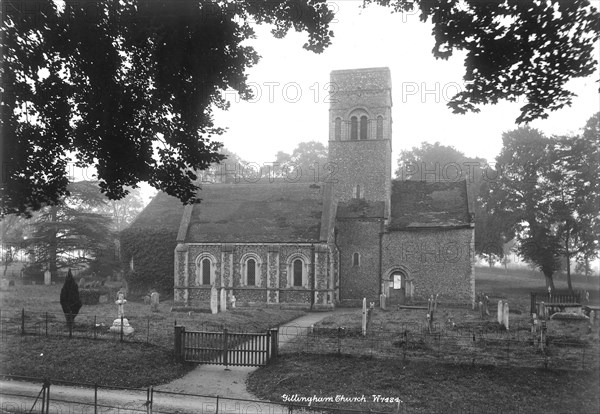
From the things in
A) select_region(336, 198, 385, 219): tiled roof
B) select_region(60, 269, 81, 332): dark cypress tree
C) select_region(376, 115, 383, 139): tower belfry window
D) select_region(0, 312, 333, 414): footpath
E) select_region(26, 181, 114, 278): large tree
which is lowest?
select_region(0, 312, 333, 414): footpath

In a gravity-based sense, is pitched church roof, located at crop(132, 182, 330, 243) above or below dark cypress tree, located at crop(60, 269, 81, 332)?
above

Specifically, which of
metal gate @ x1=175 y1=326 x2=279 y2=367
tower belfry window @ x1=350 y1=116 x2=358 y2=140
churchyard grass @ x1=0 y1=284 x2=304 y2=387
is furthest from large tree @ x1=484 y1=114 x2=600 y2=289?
metal gate @ x1=175 y1=326 x2=279 y2=367

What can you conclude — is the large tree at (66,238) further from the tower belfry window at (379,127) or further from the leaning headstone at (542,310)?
the leaning headstone at (542,310)

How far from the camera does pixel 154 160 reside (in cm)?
1074

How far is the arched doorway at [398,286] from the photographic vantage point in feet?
101

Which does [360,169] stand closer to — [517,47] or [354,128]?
[354,128]

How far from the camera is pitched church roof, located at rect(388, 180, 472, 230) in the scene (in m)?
31.0

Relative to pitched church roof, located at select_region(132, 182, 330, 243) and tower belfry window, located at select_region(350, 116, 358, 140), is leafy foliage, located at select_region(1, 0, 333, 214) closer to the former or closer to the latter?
pitched church roof, located at select_region(132, 182, 330, 243)

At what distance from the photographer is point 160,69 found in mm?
9602

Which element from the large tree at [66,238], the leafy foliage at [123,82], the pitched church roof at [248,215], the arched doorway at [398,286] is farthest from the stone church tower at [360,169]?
the leafy foliage at [123,82]

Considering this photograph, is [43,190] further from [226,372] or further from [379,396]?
[379,396]

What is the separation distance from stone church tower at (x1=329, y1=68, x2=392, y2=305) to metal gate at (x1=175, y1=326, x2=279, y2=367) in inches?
682

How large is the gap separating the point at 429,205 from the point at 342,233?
616 cm

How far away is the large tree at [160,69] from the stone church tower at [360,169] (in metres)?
22.1
